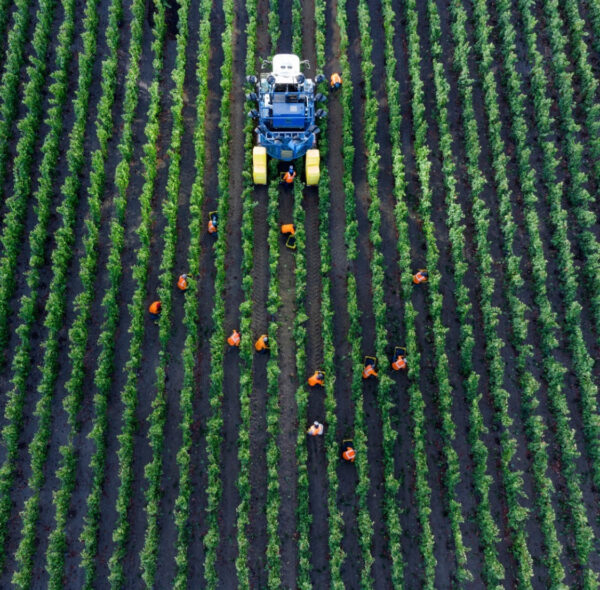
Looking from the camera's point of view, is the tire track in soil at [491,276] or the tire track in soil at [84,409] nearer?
the tire track in soil at [84,409]

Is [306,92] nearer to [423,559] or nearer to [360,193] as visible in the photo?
[360,193]

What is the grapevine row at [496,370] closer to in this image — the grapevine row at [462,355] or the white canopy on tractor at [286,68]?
the grapevine row at [462,355]

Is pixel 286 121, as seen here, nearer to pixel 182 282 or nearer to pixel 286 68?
pixel 286 68

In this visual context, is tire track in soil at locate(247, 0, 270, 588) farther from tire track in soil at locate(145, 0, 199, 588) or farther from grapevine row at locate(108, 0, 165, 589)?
grapevine row at locate(108, 0, 165, 589)

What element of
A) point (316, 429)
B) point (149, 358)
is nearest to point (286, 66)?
point (149, 358)

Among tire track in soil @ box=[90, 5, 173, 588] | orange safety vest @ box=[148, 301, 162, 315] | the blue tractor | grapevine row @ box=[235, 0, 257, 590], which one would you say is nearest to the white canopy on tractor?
the blue tractor

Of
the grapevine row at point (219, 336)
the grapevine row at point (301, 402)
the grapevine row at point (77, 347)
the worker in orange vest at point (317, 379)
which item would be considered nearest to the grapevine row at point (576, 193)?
the worker in orange vest at point (317, 379)
